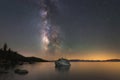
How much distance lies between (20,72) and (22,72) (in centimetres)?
120

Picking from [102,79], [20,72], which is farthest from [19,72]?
[102,79]

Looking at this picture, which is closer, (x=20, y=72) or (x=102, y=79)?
(x=102, y=79)

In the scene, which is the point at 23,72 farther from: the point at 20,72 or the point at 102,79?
the point at 102,79

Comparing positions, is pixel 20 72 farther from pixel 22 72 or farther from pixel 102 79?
pixel 102 79

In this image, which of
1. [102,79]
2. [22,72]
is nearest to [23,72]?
[22,72]

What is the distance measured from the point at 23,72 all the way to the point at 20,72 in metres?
1.72

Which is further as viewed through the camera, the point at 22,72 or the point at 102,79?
the point at 22,72

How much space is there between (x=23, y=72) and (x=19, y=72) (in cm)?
228

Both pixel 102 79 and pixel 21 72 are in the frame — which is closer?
pixel 102 79

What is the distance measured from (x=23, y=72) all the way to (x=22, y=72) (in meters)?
0.56

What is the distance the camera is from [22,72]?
12888cm

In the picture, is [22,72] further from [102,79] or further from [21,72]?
[102,79]

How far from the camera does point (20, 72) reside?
129125 mm

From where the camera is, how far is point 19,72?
424ft
